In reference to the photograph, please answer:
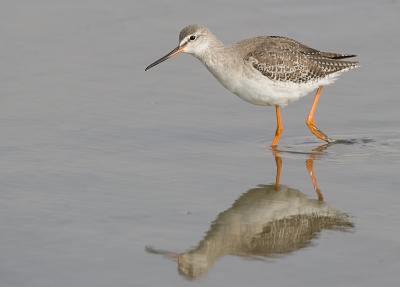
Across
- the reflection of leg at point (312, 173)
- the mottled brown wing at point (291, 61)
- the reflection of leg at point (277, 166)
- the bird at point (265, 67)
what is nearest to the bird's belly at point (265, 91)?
the bird at point (265, 67)

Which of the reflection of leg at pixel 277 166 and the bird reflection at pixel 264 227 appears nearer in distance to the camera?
the bird reflection at pixel 264 227

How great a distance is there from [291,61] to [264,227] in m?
3.82

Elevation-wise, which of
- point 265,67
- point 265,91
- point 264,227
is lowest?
point 264,227

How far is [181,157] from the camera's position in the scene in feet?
30.2

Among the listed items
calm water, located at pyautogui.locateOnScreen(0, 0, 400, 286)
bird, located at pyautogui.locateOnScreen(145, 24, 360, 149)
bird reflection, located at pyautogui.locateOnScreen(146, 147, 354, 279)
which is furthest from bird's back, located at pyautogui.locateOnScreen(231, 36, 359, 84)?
bird reflection, located at pyautogui.locateOnScreen(146, 147, 354, 279)

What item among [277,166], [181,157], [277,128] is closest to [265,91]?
[277,128]

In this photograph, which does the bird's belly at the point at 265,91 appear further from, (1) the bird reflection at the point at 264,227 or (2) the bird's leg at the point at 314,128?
(1) the bird reflection at the point at 264,227

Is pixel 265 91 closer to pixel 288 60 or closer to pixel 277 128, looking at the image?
pixel 277 128

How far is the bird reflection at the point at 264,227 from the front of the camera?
22.2 ft

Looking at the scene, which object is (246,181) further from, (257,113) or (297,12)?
(297,12)

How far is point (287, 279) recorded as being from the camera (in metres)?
6.26

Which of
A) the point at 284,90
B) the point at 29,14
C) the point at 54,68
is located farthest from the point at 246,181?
the point at 29,14

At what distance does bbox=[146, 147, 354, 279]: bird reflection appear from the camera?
6.77m

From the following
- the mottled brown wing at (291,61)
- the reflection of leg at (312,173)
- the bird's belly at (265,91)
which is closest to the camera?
the reflection of leg at (312,173)
